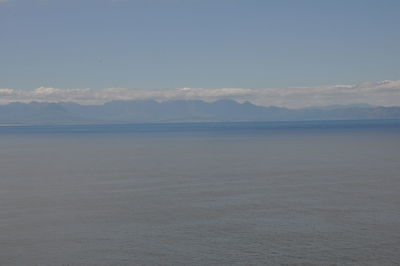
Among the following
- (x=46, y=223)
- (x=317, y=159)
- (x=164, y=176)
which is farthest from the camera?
(x=317, y=159)

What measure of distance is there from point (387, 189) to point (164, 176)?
22.5 meters

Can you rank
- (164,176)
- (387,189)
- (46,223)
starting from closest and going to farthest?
(46,223) < (387,189) < (164,176)

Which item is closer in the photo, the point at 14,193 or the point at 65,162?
the point at 14,193

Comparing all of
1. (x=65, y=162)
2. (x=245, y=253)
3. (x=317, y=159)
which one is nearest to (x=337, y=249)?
(x=245, y=253)

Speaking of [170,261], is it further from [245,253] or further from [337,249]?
[337,249]

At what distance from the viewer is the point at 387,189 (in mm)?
45062

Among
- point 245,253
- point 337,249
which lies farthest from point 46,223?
point 337,249

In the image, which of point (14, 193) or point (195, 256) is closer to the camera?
point (195, 256)

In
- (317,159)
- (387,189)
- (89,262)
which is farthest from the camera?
(317,159)

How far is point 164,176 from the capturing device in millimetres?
56094

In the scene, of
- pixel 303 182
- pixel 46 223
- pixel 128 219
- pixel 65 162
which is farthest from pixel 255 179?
pixel 65 162

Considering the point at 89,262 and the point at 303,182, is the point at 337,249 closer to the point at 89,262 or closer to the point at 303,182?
the point at 89,262

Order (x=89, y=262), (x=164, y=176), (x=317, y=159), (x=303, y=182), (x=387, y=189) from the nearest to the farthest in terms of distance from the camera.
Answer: (x=89, y=262), (x=387, y=189), (x=303, y=182), (x=164, y=176), (x=317, y=159)

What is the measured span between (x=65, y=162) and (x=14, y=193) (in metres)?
30.0
